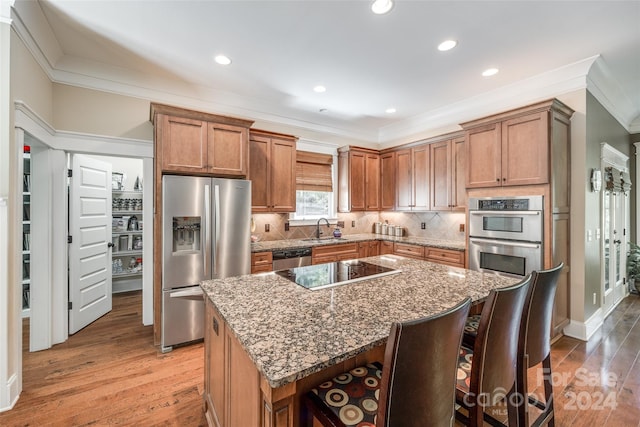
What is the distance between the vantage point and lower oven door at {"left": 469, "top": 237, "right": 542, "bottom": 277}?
9.50ft

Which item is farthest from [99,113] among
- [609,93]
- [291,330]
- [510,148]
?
[609,93]

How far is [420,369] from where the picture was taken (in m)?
0.94

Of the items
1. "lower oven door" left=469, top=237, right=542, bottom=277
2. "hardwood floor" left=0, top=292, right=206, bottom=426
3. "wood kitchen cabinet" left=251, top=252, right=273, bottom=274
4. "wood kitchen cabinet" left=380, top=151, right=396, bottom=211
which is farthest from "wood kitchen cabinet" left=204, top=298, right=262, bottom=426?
"wood kitchen cabinet" left=380, top=151, right=396, bottom=211

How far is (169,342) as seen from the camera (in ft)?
9.37

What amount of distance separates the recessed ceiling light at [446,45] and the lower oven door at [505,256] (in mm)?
2084

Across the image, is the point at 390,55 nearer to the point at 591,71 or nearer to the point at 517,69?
the point at 517,69

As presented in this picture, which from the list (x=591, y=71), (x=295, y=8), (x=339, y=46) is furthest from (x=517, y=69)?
(x=295, y=8)

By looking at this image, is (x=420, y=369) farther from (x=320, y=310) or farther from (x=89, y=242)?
(x=89, y=242)

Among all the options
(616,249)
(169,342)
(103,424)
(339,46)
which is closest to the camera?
(103,424)

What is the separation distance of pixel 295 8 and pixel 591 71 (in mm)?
3169

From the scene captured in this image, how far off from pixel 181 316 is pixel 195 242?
0.77 m

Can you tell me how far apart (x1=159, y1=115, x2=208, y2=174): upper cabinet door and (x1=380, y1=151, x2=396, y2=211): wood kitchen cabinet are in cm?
307

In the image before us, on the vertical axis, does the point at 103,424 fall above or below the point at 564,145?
below

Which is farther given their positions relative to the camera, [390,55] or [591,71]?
[591,71]
